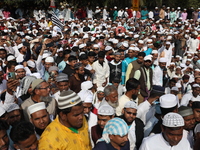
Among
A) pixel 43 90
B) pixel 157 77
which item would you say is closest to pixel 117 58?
pixel 157 77

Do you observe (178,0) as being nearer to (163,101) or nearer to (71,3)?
(71,3)

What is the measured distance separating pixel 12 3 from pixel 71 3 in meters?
4.50

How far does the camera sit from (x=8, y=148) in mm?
2398

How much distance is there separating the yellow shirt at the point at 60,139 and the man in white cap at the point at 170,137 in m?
0.69

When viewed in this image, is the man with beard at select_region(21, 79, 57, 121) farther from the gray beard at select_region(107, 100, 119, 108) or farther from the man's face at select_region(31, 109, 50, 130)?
the gray beard at select_region(107, 100, 119, 108)

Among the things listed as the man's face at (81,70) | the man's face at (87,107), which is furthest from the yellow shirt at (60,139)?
the man's face at (81,70)

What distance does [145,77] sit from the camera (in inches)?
202

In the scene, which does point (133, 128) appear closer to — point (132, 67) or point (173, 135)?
point (173, 135)

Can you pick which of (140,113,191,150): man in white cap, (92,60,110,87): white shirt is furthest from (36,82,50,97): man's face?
(92,60,110,87): white shirt

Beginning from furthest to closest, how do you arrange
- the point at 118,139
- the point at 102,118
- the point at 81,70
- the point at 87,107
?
the point at 81,70 < the point at 87,107 < the point at 102,118 < the point at 118,139

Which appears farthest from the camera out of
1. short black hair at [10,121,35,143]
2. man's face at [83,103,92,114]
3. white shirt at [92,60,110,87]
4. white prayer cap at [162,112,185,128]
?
white shirt at [92,60,110,87]

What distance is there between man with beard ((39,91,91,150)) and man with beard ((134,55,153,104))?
9.56ft

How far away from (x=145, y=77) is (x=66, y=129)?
3.23 m

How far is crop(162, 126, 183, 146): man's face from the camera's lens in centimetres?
229
